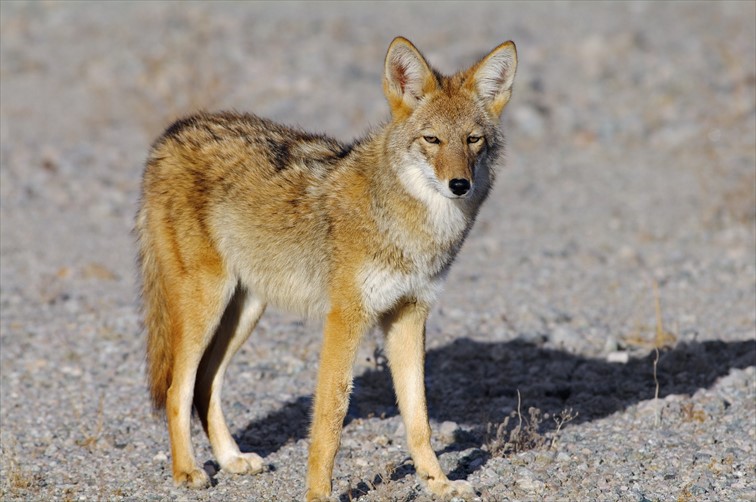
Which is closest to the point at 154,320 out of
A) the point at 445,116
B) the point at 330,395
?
the point at 330,395

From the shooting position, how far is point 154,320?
20.5 feet

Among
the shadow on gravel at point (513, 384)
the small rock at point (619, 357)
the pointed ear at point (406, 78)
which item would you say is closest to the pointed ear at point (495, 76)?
the pointed ear at point (406, 78)

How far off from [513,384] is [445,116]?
2.63 metres

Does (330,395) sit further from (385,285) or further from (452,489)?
(452,489)

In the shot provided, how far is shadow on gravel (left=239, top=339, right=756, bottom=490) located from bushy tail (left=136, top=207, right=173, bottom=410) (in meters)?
0.73

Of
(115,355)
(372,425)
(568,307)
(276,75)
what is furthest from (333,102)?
(372,425)

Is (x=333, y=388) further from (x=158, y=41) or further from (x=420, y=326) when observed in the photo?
(x=158, y=41)

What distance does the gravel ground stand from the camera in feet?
20.0

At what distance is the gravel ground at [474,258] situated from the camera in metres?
6.11

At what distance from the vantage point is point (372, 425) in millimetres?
6719

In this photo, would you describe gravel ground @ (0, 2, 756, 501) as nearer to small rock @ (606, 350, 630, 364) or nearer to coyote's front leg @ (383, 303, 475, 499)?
small rock @ (606, 350, 630, 364)

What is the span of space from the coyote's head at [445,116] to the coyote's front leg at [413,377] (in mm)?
737

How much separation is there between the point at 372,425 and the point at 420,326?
4.12 feet

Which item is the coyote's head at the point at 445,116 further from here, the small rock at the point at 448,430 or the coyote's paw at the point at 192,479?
the coyote's paw at the point at 192,479
